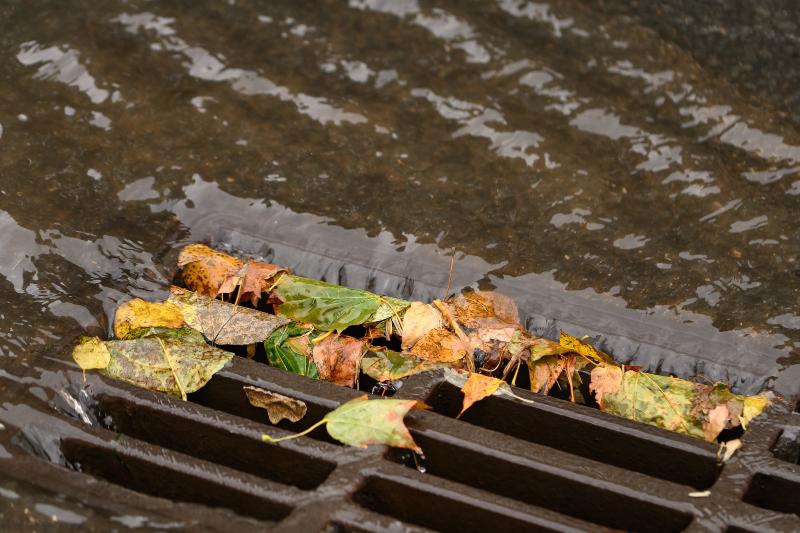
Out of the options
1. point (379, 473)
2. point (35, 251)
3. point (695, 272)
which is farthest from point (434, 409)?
point (35, 251)

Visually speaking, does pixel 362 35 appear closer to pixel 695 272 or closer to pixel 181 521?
pixel 695 272

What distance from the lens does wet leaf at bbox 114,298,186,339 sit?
2225mm

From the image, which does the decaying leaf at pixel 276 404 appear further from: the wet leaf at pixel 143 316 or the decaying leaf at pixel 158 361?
Result: the wet leaf at pixel 143 316

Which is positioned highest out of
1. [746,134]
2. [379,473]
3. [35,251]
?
[746,134]

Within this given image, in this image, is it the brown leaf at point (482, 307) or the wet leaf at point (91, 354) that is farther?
the brown leaf at point (482, 307)

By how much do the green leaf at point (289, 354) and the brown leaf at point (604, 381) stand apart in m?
0.61

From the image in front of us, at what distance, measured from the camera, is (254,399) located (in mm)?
2068

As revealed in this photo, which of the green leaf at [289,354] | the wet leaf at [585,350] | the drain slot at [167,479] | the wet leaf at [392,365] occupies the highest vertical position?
the wet leaf at [585,350]

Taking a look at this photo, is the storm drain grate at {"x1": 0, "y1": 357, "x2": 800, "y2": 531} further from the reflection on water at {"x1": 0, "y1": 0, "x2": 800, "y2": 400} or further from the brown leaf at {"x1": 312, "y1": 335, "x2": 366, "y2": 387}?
the reflection on water at {"x1": 0, "y1": 0, "x2": 800, "y2": 400}

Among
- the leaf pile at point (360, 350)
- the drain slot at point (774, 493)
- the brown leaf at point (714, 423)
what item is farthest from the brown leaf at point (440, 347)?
the drain slot at point (774, 493)

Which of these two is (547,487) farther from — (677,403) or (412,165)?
(412,165)

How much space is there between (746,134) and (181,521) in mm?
1920

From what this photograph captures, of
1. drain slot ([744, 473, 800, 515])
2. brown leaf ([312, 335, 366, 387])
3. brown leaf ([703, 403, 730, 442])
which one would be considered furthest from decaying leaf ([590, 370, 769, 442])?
brown leaf ([312, 335, 366, 387])

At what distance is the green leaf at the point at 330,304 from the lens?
229 cm
